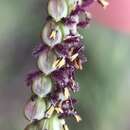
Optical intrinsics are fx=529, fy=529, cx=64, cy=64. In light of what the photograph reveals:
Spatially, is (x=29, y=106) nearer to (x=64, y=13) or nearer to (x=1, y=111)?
(x=64, y=13)

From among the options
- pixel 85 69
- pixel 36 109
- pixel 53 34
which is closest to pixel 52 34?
pixel 53 34

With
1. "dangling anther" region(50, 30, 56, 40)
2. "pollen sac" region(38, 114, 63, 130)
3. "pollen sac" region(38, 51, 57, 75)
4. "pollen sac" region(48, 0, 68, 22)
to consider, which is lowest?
"pollen sac" region(38, 114, 63, 130)

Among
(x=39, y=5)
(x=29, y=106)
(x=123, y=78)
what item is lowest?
(x=29, y=106)

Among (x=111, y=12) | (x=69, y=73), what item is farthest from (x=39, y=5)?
(x=69, y=73)

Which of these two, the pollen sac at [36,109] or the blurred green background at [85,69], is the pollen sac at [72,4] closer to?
the pollen sac at [36,109]

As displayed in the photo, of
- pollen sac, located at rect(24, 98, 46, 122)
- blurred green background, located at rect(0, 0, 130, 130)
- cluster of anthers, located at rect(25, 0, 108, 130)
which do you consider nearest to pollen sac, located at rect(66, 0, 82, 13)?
cluster of anthers, located at rect(25, 0, 108, 130)

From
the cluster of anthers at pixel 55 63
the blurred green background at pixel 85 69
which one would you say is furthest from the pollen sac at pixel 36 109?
the blurred green background at pixel 85 69

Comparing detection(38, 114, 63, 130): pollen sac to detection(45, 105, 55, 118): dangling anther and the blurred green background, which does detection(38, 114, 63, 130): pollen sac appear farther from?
the blurred green background
